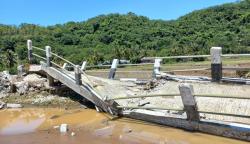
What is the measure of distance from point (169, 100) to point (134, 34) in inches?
3045

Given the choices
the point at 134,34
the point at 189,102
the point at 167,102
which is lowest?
the point at 167,102

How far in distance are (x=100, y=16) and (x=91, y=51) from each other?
26.5 meters

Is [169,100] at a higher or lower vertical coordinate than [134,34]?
lower

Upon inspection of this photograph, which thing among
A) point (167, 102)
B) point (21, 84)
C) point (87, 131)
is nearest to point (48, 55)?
point (21, 84)

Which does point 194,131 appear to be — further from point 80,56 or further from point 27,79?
point 80,56

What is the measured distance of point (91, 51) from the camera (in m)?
71.5

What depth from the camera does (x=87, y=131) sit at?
994 centimetres

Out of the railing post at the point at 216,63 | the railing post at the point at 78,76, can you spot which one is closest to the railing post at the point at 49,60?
the railing post at the point at 78,76

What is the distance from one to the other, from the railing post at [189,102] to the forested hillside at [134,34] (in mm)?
53988

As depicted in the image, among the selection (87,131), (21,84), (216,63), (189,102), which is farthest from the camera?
(21,84)

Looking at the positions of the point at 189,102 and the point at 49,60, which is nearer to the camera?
the point at 189,102

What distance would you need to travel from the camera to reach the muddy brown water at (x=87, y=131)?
8.59m

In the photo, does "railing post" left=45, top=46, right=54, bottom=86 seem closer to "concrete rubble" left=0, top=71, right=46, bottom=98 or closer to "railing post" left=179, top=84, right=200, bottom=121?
"concrete rubble" left=0, top=71, right=46, bottom=98

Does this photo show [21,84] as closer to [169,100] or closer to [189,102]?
[169,100]
